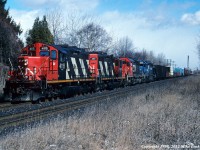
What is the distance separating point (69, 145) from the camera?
329 inches

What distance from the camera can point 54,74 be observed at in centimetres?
2117

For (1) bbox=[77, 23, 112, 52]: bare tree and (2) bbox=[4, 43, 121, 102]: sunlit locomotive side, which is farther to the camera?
(1) bbox=[77, 23, 112, 52]: bare tree

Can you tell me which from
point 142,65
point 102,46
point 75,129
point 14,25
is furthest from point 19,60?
point 102,46

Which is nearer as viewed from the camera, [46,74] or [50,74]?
[46,74]

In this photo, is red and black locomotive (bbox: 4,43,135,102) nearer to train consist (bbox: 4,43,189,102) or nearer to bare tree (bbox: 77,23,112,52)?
train consist (bbox: 4,43,189,102)

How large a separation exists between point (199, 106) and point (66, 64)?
10.6 meters

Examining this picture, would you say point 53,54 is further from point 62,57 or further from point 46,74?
point 46,74

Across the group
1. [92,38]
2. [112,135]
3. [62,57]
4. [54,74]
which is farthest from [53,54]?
[92,38]

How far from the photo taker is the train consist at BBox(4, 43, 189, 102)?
1912 cm

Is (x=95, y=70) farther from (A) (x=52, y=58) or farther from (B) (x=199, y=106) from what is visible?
(B) (x=199, y=106)

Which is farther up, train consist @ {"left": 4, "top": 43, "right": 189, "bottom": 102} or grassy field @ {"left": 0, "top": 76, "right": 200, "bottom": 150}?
train consist @ {"left": 4, "top": 43, "right": 189, "bottom": 102}

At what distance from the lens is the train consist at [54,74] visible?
19.1m

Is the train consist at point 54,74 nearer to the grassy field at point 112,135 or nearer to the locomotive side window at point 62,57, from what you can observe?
the locomotive side window at point 62,57

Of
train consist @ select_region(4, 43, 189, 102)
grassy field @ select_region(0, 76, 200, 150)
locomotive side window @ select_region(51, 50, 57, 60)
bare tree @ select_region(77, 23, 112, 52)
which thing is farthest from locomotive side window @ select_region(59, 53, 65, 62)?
bare tree @ select_region(77, 23, 112, 52)
